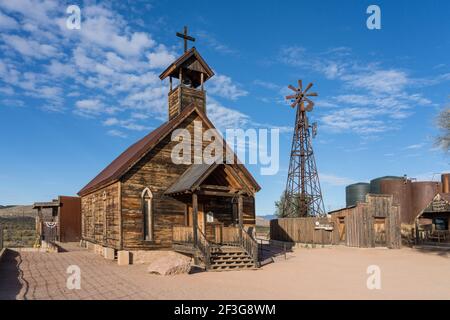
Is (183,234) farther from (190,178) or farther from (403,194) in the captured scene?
(403,194)

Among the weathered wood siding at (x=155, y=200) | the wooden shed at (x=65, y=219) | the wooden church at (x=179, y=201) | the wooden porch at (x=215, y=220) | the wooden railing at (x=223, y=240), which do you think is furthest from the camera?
the wooden shed at (x=65, y=219)

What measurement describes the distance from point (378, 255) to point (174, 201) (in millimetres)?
14059

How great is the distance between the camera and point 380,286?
14.1 metres

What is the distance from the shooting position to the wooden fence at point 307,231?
31688mm

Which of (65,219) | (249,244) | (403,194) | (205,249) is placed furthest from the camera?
(403,194)

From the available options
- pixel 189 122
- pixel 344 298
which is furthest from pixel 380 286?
pixel 189 122

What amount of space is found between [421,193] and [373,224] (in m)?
11.5

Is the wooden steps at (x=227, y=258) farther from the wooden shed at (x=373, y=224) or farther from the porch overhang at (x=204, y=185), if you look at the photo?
the wooden shed at (x=373, y=224)

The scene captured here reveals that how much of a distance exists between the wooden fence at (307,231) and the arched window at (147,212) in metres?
16.9

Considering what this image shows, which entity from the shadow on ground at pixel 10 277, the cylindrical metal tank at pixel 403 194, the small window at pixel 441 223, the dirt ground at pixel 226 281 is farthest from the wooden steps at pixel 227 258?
the cylindrical metal tank at pixel 403 194

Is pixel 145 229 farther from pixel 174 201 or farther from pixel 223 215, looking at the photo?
pixel 223 215

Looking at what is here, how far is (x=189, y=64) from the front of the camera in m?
23.8

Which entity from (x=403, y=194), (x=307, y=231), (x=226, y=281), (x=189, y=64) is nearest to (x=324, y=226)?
(x=307, y=231)

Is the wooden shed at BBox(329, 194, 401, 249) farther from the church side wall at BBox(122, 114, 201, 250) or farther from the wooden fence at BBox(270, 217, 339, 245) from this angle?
the church side wall at BBox(122, 114, 201, 250)
